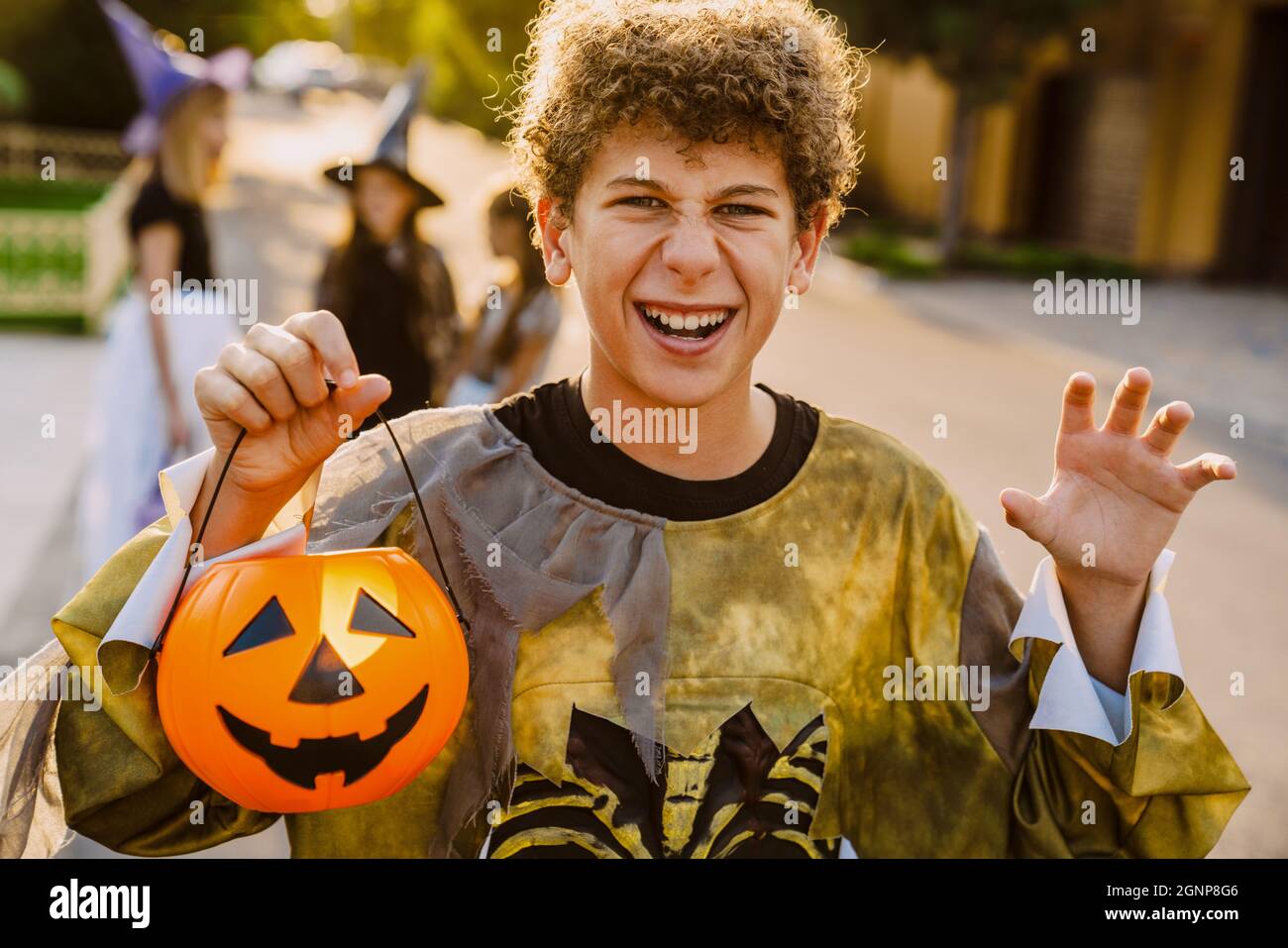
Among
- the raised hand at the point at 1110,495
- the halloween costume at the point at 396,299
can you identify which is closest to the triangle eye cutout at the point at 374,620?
the raised hand at the point at 1110,495

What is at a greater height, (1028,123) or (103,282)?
(1028,123)

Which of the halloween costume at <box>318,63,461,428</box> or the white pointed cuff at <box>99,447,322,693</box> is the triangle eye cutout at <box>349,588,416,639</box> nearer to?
the white pointed cuff at <box>99,447,322,693</box>

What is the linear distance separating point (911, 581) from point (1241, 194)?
19.1m

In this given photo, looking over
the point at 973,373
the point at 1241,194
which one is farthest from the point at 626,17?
the point at 1241,194

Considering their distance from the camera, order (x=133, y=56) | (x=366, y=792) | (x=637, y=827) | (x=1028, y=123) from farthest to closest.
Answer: (x=1028, y=123), (x=133, y=56), (x=637, y=827), (x=366, y=792)

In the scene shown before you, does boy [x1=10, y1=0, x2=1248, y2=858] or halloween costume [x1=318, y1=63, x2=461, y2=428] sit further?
halloween costume [x1=318, y1=63, x2=461, y2=428]

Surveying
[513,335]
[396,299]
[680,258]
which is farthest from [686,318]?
[396,299]

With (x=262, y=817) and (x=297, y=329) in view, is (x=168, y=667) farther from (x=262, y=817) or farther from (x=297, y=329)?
(x=297, y=329)

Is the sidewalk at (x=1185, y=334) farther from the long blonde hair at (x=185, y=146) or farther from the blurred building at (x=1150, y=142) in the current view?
the long blonde hair at (x=185, y=146)

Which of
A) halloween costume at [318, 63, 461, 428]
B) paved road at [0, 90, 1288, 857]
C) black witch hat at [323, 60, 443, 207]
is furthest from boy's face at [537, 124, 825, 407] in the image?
black witch hat at [323, 60, 443, 207]

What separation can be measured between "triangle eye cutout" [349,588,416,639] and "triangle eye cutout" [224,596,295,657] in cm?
9

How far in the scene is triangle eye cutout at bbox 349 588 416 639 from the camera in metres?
1.92

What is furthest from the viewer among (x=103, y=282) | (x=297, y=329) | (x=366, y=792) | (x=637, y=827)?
(x=103, y=282)

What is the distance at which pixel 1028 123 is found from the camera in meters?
24.6
